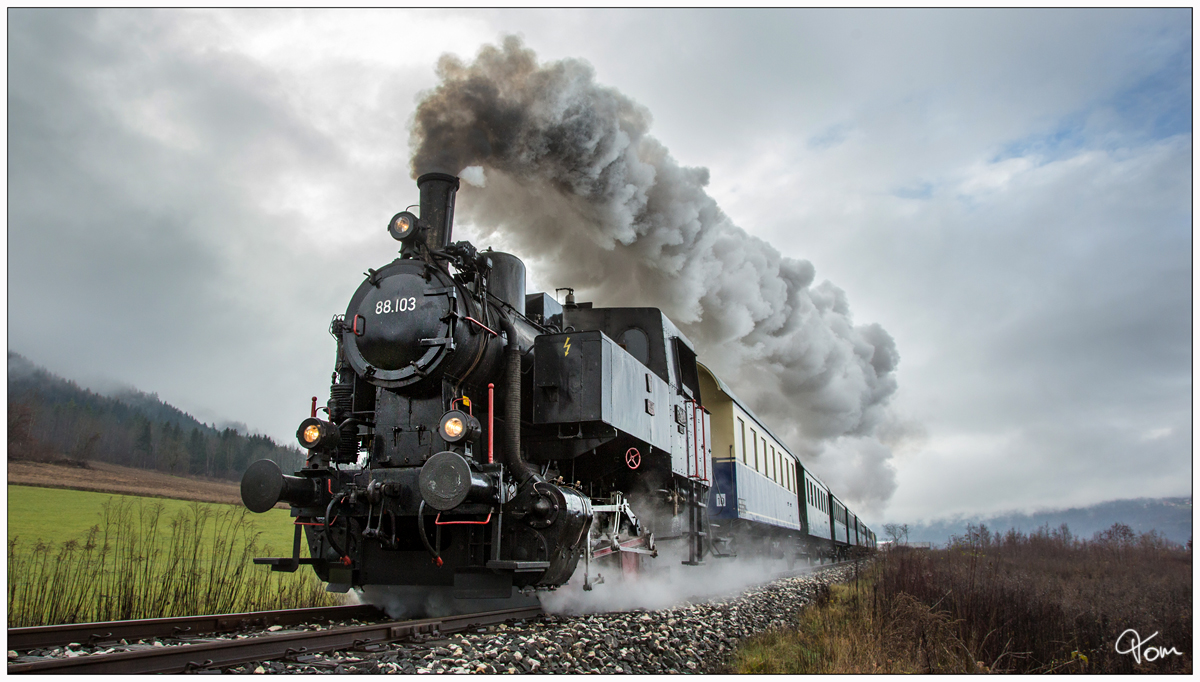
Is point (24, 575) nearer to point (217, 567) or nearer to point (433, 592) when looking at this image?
point (217, 567)

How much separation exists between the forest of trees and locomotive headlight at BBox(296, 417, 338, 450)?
3314 mm

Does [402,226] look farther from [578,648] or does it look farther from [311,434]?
[578,648]

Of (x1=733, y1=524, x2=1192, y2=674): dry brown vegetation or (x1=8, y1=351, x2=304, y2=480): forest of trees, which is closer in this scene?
(x1=733, y1=524, x2=1192, y2=674): dry brown vegetation

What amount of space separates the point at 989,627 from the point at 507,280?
5086 mm

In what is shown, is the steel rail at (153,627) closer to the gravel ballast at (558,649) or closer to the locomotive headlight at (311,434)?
the gravel ballast at (558,649)

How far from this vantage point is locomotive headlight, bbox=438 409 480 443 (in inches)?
199

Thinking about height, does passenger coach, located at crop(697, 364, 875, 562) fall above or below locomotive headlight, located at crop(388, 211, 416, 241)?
below

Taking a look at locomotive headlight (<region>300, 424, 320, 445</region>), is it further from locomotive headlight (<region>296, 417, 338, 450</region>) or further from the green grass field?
the green grass field

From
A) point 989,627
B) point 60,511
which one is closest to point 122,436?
point 60,511

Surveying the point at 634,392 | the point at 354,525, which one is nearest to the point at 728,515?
the point at 634,392

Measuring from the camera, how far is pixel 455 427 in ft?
16.7

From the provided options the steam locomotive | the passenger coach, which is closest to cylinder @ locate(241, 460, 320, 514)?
the steam locomotive

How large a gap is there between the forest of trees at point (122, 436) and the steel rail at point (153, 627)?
13.3 ft
